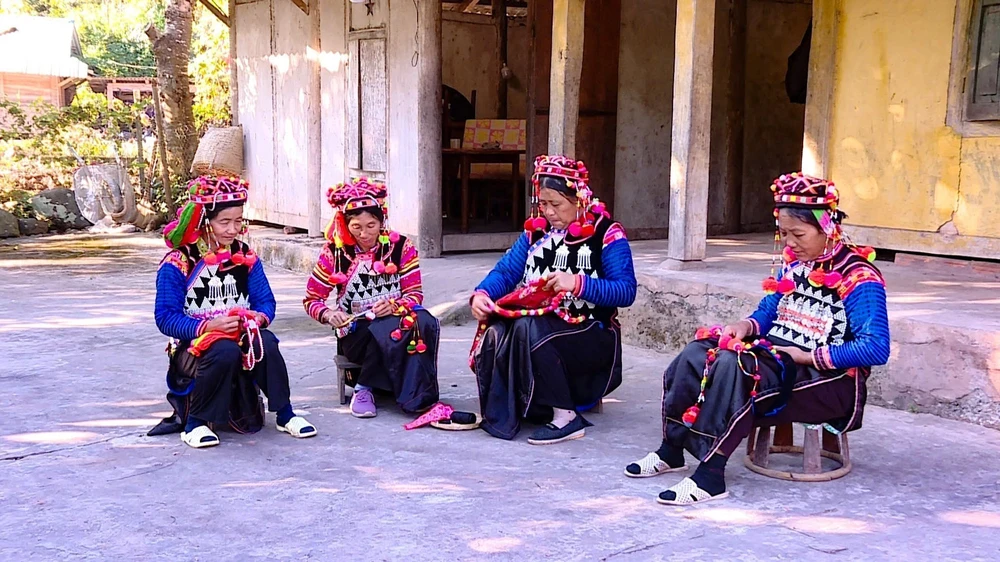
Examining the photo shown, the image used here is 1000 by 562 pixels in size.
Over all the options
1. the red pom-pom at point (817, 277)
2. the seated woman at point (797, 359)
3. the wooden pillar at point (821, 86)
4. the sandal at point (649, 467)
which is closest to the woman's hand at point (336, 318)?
the sandal at point (649, 467)

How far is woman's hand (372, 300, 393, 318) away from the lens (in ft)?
16.4

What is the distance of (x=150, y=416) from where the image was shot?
16.8 ft

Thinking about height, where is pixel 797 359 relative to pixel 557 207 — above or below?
below

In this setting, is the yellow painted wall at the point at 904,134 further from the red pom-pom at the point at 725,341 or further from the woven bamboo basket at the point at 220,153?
the woven bamboo basket at the point at 220,153

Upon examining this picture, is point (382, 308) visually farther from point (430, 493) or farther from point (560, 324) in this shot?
point (430, 493)

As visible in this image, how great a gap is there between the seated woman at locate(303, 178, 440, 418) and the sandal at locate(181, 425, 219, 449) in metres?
0.79

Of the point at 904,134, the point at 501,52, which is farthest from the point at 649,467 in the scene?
the point at 501,52

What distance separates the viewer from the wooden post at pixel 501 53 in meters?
12.5

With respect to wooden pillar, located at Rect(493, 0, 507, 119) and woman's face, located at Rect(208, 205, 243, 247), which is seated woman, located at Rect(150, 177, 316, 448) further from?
wooden pillar, located at Rect(493, 0, 507, 119)

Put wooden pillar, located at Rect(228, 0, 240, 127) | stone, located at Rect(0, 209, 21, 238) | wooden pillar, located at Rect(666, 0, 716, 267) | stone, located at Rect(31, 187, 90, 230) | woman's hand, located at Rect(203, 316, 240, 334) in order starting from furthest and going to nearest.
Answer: stone, located at Rect(31, 187, 90, 230) < stone, located at Rect(0, 209, 21, 238) < wooden pillar, located at Rect(228, 0, 240, 127) < wooden pillar, located at Rect(666, 0, 716, 267) < woman's hand, located at Rect(203, 316, 240, 334)

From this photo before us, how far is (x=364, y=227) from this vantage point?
494cm

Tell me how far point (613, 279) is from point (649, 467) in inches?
39.8

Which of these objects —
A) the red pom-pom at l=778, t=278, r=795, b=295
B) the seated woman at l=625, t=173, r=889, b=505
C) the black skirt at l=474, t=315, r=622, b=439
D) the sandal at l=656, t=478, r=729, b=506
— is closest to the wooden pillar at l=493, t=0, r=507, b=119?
the black skirt at l=474, t=315, r=622, b=439

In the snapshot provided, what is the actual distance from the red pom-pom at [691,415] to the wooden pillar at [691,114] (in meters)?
3.10
